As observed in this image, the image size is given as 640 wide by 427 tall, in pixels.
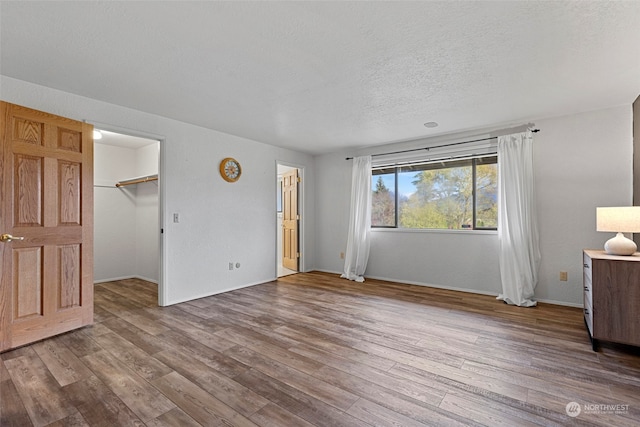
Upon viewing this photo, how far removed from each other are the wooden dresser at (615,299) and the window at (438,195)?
69.0 inches

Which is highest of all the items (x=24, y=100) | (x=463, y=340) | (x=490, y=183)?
(x=24, y=100)

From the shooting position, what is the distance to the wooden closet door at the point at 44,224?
7.98ft

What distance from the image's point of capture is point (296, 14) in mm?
1767

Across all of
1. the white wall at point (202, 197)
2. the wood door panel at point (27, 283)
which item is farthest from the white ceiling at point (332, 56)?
the wood door panel at point (27, 283)

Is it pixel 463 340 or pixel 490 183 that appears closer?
pixel 463 340

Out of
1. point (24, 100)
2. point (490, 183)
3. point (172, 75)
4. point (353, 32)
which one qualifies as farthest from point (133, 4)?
point (490, 183)

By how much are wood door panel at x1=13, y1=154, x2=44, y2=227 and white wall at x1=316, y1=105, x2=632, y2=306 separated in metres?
4.65

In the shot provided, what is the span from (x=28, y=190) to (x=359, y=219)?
4.17m

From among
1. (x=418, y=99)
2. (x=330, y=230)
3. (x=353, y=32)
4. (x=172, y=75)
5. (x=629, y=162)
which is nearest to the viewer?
(x=353, y=32)

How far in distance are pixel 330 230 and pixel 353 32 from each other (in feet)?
13.5

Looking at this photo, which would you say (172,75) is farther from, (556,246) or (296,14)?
(556,246)

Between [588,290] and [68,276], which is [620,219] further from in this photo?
[68,276]

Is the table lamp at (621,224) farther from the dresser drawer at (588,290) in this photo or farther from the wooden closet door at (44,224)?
the wooden closet door at (44,224)

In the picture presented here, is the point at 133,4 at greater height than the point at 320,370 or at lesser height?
greater
